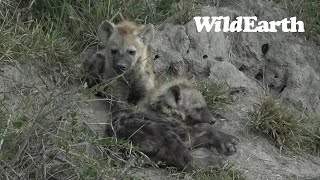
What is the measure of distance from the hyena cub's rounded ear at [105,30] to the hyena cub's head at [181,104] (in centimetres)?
87

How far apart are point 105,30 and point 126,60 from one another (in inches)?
14.9

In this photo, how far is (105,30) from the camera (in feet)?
21.2

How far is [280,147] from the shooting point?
576cm

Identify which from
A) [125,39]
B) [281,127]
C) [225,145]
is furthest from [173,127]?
[125,39]

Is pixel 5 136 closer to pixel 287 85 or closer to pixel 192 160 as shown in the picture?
pixel 192 160

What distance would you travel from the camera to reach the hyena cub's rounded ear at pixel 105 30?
636 cm

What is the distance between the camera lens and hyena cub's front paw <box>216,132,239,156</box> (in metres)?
5.42

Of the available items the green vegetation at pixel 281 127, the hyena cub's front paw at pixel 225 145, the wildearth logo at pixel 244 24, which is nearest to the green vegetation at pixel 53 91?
the wildearth logo at pixel 244 24

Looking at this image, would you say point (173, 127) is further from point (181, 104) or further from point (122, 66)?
point (122, 66)

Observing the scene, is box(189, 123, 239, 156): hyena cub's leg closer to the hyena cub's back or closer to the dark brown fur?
the dark brown fur

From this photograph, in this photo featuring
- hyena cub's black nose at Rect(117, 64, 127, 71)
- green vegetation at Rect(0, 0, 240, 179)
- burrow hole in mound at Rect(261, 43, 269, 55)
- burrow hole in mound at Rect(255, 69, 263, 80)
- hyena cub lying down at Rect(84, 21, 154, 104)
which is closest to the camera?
green vegetation at Rect(0, 0, 240, 179)

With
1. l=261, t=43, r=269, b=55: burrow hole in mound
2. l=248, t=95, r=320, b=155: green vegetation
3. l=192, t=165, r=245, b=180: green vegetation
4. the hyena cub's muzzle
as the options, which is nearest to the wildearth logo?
l=261, t=43, r=269, b=55: burrow hole in mound

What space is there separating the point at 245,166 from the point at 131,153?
3.30 feet

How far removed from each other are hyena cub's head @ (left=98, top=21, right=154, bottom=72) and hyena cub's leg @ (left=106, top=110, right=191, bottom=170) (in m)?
1.10
